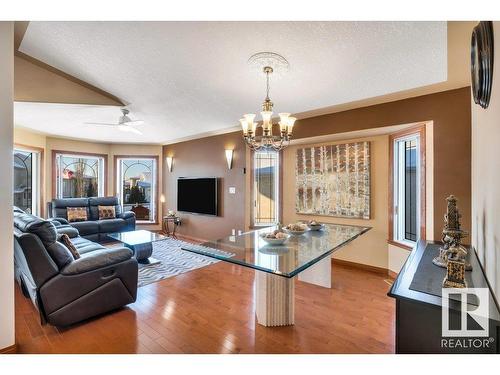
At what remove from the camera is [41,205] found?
5.30 metres

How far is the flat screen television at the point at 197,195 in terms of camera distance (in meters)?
5.31

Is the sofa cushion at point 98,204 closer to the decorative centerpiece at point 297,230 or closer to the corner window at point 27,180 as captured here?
the corner window at point 27,180

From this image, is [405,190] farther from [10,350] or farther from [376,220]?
[10,350]

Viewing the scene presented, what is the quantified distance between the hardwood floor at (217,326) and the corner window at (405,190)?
93 cm

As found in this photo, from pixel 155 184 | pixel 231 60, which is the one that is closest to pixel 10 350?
pixel 231 60

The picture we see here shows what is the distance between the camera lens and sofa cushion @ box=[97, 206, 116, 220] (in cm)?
542

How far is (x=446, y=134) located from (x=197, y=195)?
4.57m

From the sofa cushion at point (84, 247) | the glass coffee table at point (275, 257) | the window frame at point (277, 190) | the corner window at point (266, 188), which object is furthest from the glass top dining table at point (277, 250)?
the corner window at point (266, 188)

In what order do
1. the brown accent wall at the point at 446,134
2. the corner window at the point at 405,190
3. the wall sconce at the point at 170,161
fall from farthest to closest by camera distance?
the wall sconce at the point at 170,161 < the corner window at the point at 405,190 < the brown accent wall at the point at 446,134

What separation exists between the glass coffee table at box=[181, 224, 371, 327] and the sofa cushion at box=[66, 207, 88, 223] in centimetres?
440

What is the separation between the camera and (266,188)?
4703 millimetres

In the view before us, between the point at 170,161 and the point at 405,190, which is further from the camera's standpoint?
the point at 170,161
